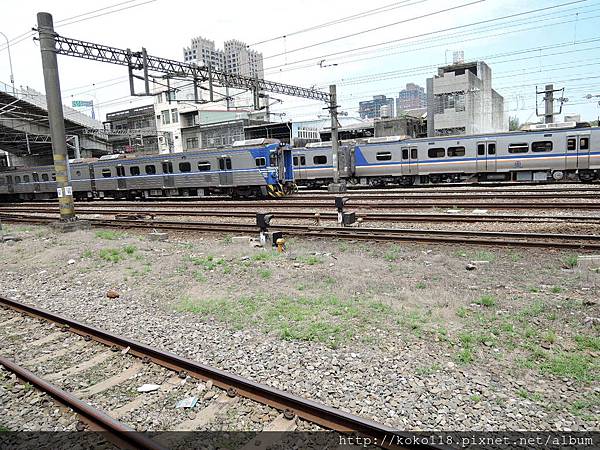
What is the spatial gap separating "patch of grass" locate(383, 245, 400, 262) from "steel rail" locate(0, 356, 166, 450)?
22.7 ft

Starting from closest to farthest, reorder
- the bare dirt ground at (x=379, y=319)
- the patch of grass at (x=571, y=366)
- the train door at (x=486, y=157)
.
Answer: the bare dirt ground at (x=379, y=319)
the patch of grass at (x=571, y=366)
the train door at (x=486, y=157)

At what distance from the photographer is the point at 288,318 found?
21.7ft

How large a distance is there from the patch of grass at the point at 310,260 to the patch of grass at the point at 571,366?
5563 millimetres

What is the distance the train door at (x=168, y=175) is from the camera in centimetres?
2739

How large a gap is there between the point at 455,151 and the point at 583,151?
669 cm

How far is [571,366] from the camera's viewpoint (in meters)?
4.73

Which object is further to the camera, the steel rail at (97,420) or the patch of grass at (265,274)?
the patch of grass at (265,274)

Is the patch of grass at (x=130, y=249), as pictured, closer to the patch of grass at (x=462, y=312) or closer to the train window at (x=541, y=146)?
the patch of grass at (x=462, y=312)

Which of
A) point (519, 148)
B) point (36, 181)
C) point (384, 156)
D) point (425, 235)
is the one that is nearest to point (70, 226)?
point (425, 235)

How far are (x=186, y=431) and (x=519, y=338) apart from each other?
4.03 meters

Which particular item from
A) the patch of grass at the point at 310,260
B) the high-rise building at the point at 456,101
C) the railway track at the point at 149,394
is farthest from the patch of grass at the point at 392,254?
the high-rise building at the point at 456,101

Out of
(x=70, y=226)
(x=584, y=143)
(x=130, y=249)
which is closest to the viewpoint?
(x=130, y=249)

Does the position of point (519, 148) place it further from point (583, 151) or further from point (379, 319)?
point (379, 319)

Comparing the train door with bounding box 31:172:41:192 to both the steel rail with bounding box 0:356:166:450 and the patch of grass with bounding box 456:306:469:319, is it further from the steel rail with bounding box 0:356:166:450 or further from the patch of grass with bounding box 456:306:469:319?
the patch of grass with bounding box 456:306:469:319
